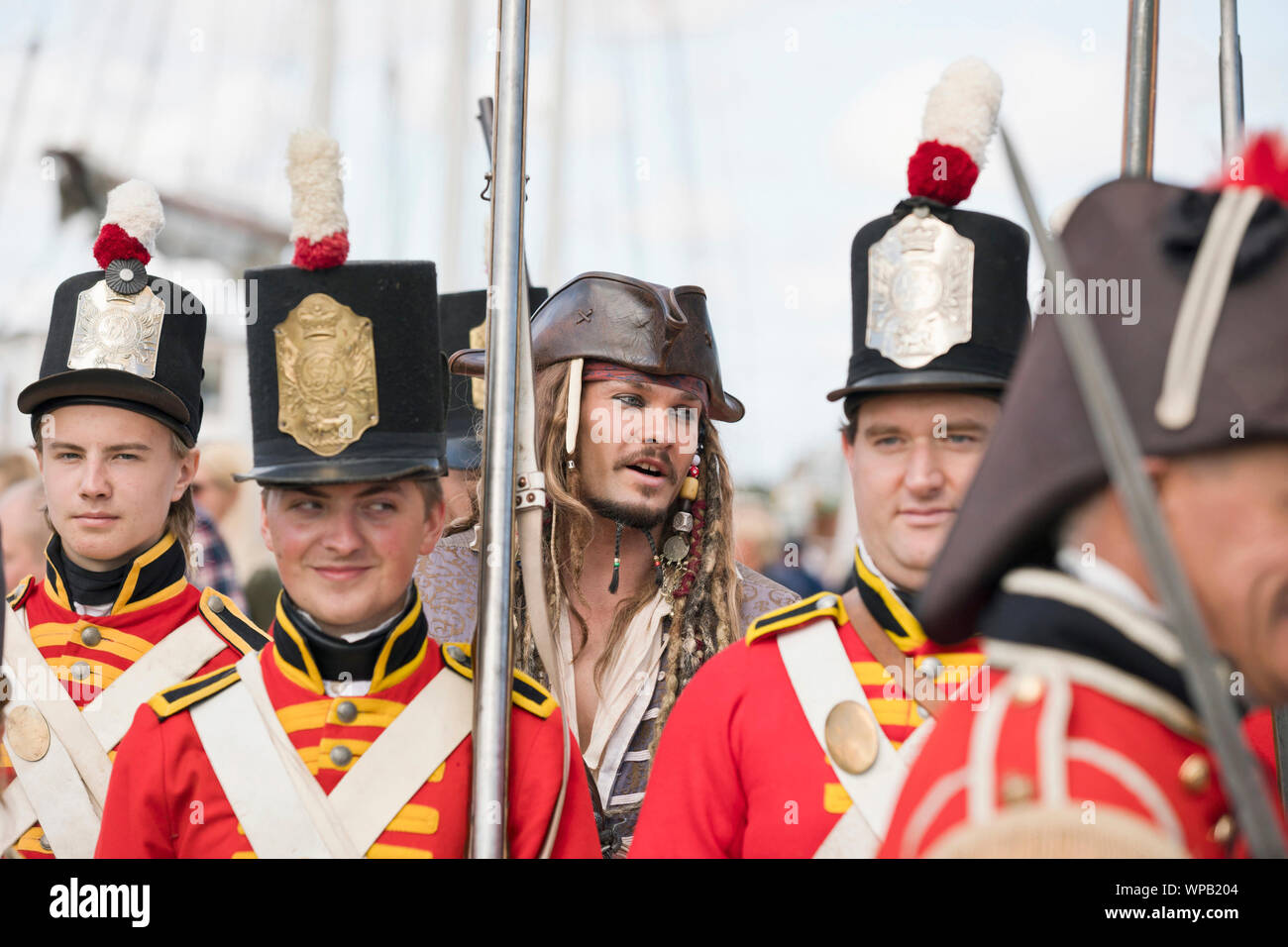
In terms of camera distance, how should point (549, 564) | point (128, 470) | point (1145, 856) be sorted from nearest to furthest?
point (1145, 856)
point (128, 470)
point (549, 564)

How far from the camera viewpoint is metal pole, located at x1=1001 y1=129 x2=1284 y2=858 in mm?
1316

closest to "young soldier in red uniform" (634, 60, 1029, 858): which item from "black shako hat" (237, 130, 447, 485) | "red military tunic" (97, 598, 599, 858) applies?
"red military tunic" (97, 598, 599, 858)

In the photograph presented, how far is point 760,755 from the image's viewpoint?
2619mm

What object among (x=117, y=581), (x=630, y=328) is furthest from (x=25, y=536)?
(x=630, y=328)

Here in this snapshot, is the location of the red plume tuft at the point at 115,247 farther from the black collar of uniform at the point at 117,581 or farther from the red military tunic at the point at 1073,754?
the red military tunic at the point at 1073,754

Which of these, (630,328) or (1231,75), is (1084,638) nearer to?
(1231,75)

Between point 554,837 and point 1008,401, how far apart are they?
4.86ft

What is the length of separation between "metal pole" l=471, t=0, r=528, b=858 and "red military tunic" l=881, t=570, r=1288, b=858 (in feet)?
3.42

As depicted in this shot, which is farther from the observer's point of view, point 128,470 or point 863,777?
point 128,470

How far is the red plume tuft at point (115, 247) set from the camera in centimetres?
338
